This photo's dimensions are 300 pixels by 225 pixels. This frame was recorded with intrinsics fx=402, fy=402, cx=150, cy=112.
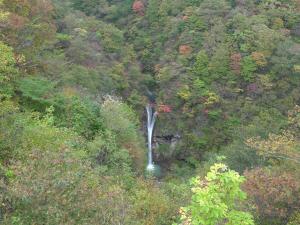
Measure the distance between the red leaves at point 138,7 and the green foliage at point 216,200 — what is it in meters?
31.2

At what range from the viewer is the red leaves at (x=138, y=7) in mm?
34969

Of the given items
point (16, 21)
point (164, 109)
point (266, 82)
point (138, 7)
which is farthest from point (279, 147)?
point (138, 7)

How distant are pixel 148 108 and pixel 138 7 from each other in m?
10.1

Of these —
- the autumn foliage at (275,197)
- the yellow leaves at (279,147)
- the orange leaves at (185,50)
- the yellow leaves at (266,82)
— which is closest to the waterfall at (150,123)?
the orange leaves at (185,50)

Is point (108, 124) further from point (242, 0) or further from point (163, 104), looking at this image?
point (242, 0)

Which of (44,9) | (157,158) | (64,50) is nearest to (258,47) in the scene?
(157,158)

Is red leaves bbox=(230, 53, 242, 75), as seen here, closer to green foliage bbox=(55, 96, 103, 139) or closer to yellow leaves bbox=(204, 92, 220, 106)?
yellow leaves bbox=(204, 92, 220, 106)

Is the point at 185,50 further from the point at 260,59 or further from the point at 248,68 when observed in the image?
the point at 260,59

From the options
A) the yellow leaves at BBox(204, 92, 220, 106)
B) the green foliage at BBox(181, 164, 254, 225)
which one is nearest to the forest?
the green foliage at BBox(181, 164, 254, 225)

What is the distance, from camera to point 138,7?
34969 millimetres

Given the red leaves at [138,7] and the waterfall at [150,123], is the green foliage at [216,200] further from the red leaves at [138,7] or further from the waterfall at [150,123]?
the red leaves at [138,7]

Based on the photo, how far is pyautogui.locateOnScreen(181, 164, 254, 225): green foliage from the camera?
16.7 feet

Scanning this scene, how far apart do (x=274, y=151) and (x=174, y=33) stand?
68.2 feet

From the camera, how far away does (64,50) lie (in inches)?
1018
